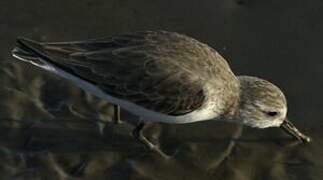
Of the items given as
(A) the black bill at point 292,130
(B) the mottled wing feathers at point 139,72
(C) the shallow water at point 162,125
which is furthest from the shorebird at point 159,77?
(C) the shallow water at point 162,125

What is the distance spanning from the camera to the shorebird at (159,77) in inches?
291

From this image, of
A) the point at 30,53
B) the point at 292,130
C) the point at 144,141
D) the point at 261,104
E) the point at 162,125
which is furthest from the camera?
the point at 162,125

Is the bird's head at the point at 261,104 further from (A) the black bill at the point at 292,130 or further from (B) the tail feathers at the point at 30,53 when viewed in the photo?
(B) the tail feathers at the point at 30,53

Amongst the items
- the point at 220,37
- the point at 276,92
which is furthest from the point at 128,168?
the point at 220,37

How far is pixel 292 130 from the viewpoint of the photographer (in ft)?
26.5

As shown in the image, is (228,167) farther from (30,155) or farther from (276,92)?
A: (30,155)

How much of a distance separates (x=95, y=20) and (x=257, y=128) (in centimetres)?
328

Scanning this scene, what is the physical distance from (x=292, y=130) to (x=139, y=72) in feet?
7.42

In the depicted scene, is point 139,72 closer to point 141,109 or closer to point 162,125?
point 141,109

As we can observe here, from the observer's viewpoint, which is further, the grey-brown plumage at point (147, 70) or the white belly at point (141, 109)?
the white belly at point (141, 109)

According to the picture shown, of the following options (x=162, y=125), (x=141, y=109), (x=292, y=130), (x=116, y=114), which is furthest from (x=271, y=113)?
(x=116, y=114)

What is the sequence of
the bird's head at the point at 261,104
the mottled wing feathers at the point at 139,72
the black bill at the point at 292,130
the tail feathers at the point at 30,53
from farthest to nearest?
the black bill at the point at 292,130
the bird's head at the point at 261,104
the tail feathers at the point at 30,53
the mottled wing feathers at the point at 139,72

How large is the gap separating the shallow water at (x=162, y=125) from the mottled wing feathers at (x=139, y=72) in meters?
0.92

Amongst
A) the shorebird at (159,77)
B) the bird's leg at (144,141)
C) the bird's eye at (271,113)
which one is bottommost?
the bird's leg at (144,141)
